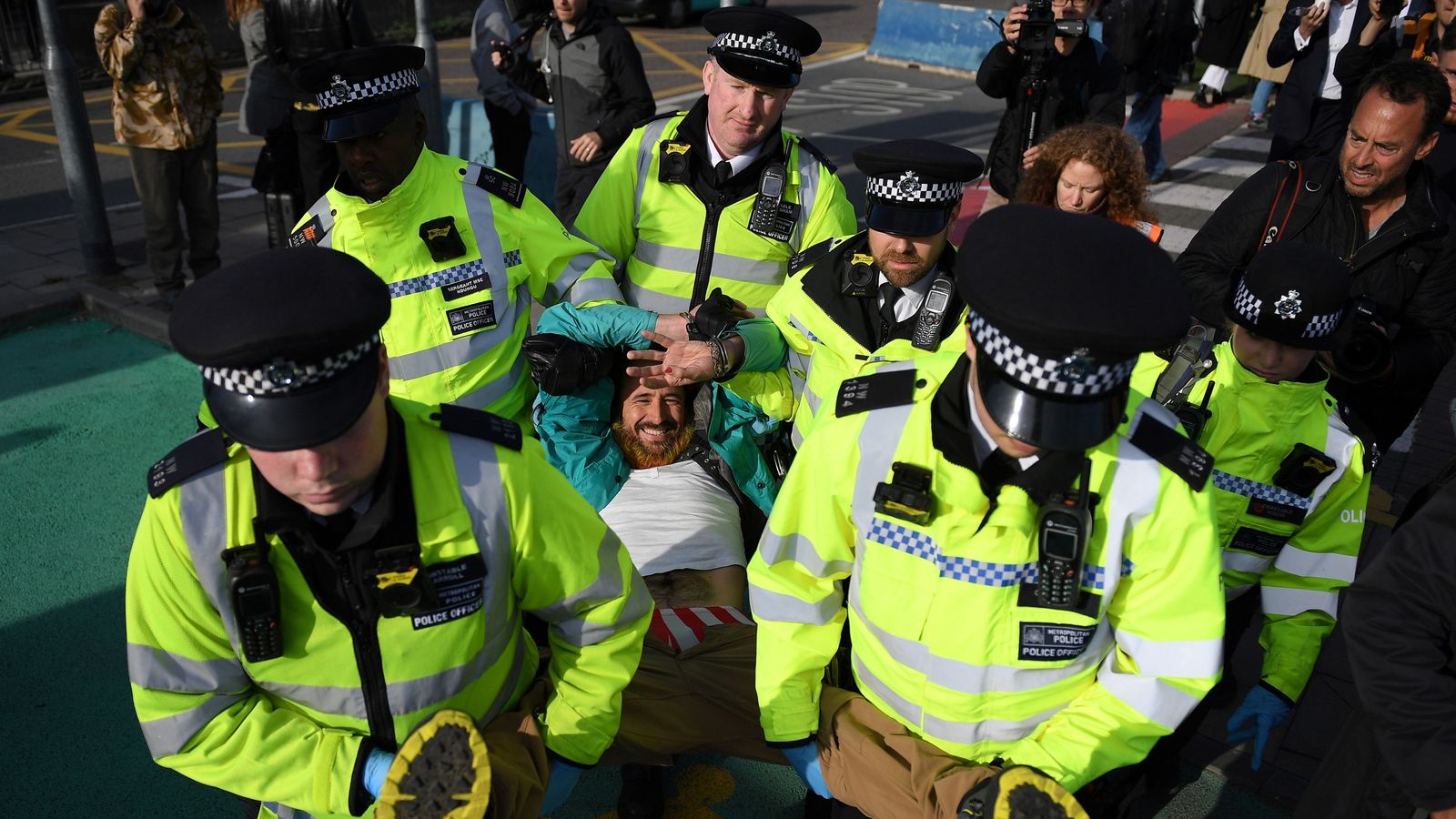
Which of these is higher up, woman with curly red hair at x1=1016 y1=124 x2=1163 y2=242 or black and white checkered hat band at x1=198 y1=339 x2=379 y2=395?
black and white checkered hat band at x1=198 y1=339 x2=379 y2=395

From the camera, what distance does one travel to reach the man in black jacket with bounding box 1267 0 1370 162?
255 inches

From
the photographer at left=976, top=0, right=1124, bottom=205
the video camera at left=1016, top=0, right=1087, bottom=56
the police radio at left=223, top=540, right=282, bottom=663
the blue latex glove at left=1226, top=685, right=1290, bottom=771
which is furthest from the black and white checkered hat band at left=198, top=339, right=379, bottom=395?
the video camera at left=1016, top=0, right=1087, bottom=56

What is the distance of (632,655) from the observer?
7.88 feet

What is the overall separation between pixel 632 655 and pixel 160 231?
601cm

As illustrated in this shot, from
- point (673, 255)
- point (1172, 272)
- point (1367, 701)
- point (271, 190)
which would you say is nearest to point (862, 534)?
point (1172, 272)

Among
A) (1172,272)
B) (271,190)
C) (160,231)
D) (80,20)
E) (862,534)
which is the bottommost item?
(80,20)

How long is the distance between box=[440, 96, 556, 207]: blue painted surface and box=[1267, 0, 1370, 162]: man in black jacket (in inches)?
198

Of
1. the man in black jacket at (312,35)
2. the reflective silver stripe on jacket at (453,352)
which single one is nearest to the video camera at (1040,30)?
the reflective silver stripe on jacket at (453,352)

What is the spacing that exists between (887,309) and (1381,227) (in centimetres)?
194

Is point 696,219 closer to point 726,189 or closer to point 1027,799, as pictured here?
point 726,189

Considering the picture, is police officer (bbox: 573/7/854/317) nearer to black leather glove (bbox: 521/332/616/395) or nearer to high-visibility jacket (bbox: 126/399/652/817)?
black leather glove (bbox: 521/332/616/395)

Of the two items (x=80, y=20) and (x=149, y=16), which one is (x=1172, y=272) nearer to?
(x=149, y=16)

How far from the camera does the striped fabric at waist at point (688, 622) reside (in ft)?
11.1

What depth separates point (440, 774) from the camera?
195cm
